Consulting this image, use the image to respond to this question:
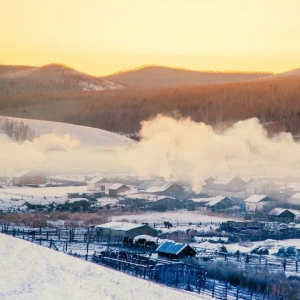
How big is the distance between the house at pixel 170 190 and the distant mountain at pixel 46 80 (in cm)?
244

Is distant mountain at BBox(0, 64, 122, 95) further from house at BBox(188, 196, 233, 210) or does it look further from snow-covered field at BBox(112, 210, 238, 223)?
house at BBox(188, 196, 233, 210)

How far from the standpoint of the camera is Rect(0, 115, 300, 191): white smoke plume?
13.0 metres

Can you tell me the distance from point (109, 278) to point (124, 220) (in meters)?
2.97

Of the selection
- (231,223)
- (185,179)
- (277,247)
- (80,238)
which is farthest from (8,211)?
(277,247)

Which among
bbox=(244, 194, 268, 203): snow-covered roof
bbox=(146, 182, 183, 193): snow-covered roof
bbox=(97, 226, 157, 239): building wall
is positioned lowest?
bbox=(97, 226, 157, 239): building wall

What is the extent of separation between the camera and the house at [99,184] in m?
13.0

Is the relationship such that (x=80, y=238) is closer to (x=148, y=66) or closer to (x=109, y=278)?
(x=109, y=278)

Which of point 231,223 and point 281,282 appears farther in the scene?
point 231,223

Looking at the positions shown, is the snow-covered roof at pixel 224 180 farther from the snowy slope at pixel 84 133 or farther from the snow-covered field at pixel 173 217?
the snowy slope at pixel 84 133

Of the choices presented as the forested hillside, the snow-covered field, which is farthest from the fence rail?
the forested hillside

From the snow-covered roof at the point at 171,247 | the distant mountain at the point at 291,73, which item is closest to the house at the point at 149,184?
the snow-covered roof at the point at 171,247

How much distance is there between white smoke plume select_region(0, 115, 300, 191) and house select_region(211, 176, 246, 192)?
0.52 feet

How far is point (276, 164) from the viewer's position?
12992 millimetres

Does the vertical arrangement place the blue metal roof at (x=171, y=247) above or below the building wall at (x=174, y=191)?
below
